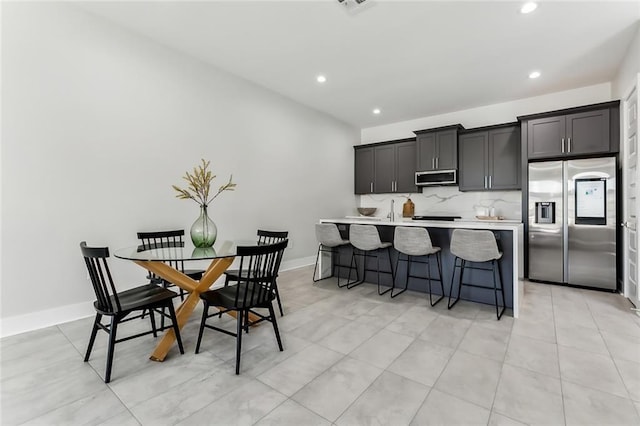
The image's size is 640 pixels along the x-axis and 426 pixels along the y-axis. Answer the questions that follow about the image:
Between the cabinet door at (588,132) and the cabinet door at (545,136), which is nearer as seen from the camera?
the cabinet door at (588,132)

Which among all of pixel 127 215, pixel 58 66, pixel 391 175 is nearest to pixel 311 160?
pixel 391 175

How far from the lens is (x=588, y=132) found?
4.02 meters

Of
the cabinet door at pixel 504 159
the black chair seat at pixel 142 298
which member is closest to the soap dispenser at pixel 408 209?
the cabinet door at pixel 504 159

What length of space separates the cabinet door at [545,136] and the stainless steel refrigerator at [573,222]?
19cm

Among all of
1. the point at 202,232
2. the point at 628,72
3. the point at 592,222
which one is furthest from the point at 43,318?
the point at 628,72

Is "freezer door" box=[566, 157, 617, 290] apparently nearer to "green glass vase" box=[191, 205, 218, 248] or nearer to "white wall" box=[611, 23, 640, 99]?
"white wall" box=[611, 23, 640, 99]

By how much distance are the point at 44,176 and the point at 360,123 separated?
5.51 meters

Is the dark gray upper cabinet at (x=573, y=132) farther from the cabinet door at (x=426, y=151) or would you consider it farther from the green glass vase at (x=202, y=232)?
the green glass vase at (x=202, y=232)

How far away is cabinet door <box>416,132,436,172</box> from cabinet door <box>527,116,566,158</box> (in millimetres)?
1501

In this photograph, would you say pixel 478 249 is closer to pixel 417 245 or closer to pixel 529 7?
pixel 417 245

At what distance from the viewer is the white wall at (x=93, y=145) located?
258cm

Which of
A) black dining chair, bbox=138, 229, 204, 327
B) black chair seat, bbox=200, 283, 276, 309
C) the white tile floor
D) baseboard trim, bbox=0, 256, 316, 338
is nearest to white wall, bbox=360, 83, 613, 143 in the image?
the white tile floor

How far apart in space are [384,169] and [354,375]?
4970 millimetres

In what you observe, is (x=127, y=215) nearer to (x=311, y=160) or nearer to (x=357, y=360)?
(x=357, y=360)
